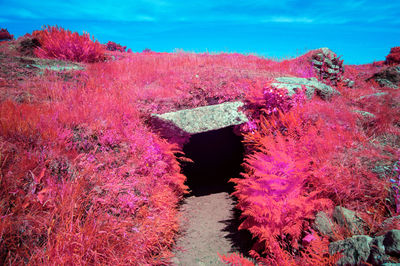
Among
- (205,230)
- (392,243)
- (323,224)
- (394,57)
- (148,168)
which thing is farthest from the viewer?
(394,57)

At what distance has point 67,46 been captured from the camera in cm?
977

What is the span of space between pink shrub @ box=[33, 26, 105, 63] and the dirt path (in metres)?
7.84

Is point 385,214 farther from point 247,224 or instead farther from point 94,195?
point 94,195

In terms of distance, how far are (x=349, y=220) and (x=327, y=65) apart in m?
9.04

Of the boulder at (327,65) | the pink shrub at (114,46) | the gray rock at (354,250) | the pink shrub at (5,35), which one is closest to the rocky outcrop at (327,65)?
the boulder at (327,65)

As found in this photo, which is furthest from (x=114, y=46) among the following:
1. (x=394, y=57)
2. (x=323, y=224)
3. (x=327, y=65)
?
(x=394, y=57)

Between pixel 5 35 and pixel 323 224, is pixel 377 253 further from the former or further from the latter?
pixel 5 35

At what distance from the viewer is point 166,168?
570 cm

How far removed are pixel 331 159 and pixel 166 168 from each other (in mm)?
3659

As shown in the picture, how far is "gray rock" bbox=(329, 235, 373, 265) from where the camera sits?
8.83 ft

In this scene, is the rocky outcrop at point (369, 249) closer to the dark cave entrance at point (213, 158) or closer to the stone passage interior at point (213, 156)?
the dark cave entrance at point (213, 158)

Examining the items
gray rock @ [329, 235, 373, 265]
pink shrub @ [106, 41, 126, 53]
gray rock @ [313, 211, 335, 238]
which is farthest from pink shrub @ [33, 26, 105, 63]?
gray rock @ [329, 235, 373, 265]

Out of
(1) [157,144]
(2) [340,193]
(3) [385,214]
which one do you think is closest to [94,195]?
(1) [157,144]

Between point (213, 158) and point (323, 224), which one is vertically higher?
point (323, 224)
